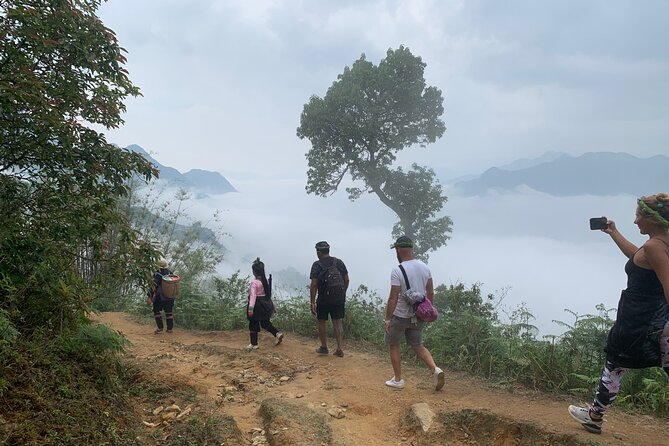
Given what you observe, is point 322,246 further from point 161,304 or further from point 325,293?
point 161,304

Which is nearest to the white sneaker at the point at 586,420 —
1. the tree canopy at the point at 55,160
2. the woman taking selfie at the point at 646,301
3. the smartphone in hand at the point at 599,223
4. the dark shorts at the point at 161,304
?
the woman taking selfie at the point at 646,301

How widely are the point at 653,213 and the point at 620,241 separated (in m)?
→ 0.45

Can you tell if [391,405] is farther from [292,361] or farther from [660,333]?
[660,333]

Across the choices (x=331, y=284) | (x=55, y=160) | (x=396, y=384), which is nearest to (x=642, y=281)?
(x=396, y=384)

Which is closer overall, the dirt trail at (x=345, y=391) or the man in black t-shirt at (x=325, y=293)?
the dirt trail at (x=345, y=391)

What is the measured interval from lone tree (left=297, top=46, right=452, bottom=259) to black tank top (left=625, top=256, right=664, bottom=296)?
2087 centimetres

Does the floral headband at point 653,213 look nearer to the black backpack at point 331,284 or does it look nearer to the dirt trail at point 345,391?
the dirt trail at point 345,391

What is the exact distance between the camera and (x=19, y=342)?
11.4 feet

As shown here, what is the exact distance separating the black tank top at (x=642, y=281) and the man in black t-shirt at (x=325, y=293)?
387 centimetres

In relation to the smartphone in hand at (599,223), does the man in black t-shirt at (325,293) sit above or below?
below

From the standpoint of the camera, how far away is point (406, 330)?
204 inches

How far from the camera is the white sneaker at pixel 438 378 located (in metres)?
5.10

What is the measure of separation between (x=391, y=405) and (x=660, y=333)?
8.85 feet

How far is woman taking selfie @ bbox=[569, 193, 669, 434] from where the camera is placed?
10.8 feet
